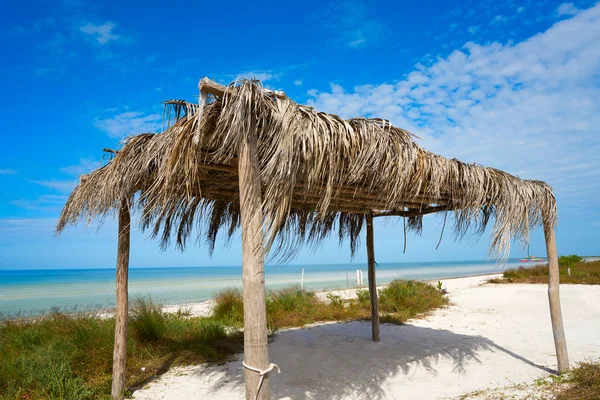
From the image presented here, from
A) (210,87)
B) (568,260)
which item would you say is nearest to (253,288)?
(210,87)

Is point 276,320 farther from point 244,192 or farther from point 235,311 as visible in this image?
point 244,192

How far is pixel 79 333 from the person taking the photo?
14.9ft

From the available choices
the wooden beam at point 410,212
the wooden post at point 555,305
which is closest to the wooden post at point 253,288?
the wooden beam at point 410,212

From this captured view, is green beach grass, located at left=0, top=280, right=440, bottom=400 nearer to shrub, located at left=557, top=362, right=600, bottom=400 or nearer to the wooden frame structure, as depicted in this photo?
the wooden frame structure

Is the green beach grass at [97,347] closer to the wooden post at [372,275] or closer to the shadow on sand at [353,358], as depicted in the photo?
the shadow on sand at [353,358]

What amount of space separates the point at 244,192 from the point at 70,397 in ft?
8.55

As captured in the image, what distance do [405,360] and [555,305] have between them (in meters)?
1.87

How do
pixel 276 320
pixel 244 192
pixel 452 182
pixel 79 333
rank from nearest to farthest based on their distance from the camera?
pixel 244 192 → pixel 452 182 → pixel 79 333 → pixel 276 320

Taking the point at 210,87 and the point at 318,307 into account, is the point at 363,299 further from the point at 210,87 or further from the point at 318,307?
the point at 210,87

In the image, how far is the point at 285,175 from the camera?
2.51 metres

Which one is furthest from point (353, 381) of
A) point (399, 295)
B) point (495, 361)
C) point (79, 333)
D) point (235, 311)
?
point (399, 295)

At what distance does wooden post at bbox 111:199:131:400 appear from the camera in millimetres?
3668

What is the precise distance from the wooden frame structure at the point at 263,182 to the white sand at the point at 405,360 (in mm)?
783

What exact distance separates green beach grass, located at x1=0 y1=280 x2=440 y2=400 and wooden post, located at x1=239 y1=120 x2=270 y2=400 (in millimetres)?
2137
